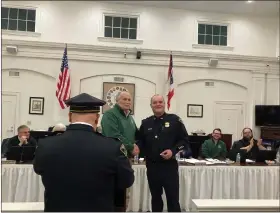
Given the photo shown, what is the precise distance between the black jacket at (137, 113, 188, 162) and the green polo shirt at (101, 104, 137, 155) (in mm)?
144

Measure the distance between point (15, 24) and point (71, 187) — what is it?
17.6ft

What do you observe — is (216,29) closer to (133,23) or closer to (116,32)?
(133,23)

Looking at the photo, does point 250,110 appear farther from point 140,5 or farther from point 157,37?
point 140,5

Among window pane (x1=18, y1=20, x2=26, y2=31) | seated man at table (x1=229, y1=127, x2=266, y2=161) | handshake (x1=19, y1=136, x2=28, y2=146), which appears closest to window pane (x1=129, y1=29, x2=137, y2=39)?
window pane (x1=18, y1=20, x2=26, y2=31)

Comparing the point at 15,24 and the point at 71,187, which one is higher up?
the point at 15,24

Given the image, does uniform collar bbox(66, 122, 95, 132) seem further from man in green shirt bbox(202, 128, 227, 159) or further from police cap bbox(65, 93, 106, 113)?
man in green shirt bbox(202, 128, 227, 159)

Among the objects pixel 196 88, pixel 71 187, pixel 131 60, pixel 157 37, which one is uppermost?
pixel 157 37

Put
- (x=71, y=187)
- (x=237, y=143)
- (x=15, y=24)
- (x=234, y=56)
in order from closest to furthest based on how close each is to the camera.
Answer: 1. (x=71, y=187)
2. (x=237, y=143)
3. (x=15, y=24)
4. (x=234, y=56)

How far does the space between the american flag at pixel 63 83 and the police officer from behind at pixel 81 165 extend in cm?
435

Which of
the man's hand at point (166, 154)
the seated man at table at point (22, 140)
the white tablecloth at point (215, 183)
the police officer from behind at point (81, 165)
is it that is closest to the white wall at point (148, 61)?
the seated man at table at point (22, 140)

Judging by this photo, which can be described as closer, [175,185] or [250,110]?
[175,185]

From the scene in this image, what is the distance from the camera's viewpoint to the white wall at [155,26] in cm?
564

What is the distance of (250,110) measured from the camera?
6.20 m

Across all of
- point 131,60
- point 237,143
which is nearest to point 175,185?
point 237,143
